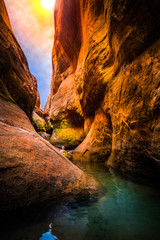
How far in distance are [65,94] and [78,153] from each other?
8371 millimetres

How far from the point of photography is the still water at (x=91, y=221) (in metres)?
1.20

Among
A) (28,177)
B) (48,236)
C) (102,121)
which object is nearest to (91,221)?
(48,236)

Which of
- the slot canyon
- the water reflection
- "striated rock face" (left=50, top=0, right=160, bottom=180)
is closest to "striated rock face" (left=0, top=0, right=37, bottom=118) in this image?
the slot canyon

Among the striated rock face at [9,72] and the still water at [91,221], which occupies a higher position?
the striated rock face at [9,72]

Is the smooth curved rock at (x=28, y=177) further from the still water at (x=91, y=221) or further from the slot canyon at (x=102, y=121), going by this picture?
the still water at (x=91, y=221)

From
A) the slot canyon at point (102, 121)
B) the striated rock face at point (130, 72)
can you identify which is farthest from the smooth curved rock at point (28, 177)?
the striated rock face at point (130, 72)

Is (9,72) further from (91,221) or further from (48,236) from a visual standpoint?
(91,221)

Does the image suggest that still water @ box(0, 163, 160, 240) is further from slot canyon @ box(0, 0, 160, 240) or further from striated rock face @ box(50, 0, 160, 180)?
striated rock face @ box(50, 0, 160, 180)

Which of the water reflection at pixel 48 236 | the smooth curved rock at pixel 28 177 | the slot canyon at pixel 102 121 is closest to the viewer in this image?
the water reflection at pixel 48 236

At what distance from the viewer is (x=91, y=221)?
1.48m

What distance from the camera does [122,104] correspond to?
3.82 m

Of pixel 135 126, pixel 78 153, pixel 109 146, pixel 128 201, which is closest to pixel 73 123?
pixel 78 153

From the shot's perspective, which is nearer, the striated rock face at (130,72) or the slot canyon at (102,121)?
the slot canyon at (102,121)

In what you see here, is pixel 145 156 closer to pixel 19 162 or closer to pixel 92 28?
pixel 19 162
